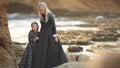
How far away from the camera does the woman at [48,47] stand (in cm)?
554

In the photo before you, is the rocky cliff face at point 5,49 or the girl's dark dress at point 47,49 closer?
the girl's dark dress at point 47,49

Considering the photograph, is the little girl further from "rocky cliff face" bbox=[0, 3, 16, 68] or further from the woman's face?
"rocky cliff face" bbox=[0, 3, 16, 68]

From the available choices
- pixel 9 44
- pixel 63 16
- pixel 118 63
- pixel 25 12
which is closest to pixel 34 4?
pixel 25 12

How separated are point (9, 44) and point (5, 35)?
0.18 meters

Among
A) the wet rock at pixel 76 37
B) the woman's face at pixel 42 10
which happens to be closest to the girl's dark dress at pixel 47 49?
the woman's face at pixel 42 10

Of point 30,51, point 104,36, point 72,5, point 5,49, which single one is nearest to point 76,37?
point 104,36

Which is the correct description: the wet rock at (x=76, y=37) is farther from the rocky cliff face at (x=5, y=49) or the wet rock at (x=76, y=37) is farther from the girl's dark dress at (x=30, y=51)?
the girl's dark dress at (x=30, y=51)

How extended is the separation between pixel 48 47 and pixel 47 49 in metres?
0.04

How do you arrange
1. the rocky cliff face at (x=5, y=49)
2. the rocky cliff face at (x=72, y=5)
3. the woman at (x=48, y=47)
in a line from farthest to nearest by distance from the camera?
the rocky cliff face at (x=72, y=5) < the rocky cliff face at (x=5, y=49) < the woman at (x=48, y=47)

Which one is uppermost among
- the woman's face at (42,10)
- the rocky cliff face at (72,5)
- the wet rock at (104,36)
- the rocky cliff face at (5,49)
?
the rocky cliff face at (72,5)

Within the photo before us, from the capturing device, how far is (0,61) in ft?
19.7

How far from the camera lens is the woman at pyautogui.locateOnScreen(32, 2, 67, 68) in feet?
18.2

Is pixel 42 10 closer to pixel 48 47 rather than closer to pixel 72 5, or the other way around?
pixel 48 47

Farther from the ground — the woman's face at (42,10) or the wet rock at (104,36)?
the woman's face at (42,10)
